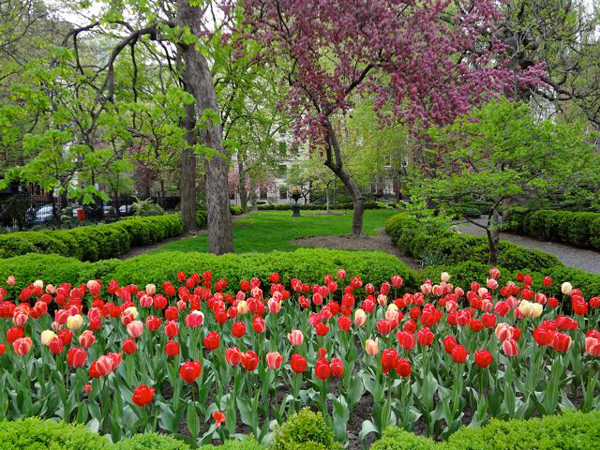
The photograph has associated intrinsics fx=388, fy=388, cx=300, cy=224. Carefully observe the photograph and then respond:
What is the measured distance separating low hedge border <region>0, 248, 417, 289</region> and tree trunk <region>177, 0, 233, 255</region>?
3.05 metres

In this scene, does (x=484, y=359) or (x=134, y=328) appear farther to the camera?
(x=134, y=328)

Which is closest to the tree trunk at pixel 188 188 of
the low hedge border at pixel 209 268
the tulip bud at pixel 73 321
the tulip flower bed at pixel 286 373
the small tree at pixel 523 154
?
the low hedge border at pixel 209 268

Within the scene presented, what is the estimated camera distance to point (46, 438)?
2.05m

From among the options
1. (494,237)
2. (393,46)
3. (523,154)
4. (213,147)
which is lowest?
(494,237)

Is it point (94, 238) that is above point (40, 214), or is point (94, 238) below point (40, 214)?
below

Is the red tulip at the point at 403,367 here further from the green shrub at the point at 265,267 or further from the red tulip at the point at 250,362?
the green shrub at the point at 265,267

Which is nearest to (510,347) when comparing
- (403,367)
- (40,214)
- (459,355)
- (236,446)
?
Answer: (459,355)

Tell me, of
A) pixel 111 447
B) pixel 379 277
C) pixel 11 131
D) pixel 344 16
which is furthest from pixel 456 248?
pixel 11 131

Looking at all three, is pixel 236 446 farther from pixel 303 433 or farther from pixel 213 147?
pixel 213 147

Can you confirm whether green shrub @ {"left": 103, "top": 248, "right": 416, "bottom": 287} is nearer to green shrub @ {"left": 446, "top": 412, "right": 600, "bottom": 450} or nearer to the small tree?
the small tree

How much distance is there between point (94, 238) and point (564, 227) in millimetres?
15893

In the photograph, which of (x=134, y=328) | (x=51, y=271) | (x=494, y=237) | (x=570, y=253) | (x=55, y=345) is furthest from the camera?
(x=570, y=253)

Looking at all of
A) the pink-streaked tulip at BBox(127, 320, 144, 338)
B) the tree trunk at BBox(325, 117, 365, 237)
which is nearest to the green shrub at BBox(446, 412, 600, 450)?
the pink-streaked tulip at BBox(127, 320, 144, 338)

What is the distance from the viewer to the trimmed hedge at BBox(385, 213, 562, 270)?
658 centimetres
